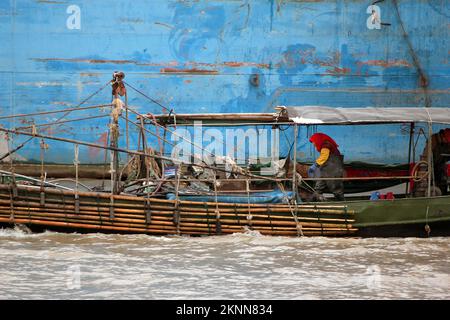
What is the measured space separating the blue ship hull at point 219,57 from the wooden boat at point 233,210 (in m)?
5.29

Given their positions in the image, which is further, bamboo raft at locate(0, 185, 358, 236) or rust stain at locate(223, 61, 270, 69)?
rust stain at locate(223, 61, 270, 69)

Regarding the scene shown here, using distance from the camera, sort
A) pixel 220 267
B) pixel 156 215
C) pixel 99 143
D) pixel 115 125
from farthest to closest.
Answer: pixel 99 143, pixel 115 125, pixel 156 215, pixel 220 267

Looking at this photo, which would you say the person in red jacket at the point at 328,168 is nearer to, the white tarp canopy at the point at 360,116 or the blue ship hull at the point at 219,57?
the white tarp canopy at the point at 360,116

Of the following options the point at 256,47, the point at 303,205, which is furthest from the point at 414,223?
the point at 256,47

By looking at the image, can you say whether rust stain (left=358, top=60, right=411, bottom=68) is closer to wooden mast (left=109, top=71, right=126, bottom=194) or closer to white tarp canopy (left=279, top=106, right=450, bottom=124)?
white tarp canopy (left=279, top=106, right=450, bottom=124)

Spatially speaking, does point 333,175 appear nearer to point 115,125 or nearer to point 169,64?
point 115,125

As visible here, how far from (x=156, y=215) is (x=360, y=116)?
11.1ft

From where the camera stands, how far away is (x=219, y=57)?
18.6 meters

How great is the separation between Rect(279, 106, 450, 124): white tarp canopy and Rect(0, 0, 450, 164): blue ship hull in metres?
5.05

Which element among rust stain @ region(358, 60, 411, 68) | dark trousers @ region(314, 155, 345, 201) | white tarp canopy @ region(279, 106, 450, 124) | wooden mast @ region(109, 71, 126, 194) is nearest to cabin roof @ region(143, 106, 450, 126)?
white tarp canopy @ region(279, 106, 450, 124)

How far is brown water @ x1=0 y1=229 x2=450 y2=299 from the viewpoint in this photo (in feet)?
34.2

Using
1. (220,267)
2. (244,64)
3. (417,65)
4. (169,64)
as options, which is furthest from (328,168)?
Result: (417,65)

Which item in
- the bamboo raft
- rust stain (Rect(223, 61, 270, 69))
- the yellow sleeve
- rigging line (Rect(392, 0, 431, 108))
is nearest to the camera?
the bamboo raft

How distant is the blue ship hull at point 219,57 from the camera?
18.5m
